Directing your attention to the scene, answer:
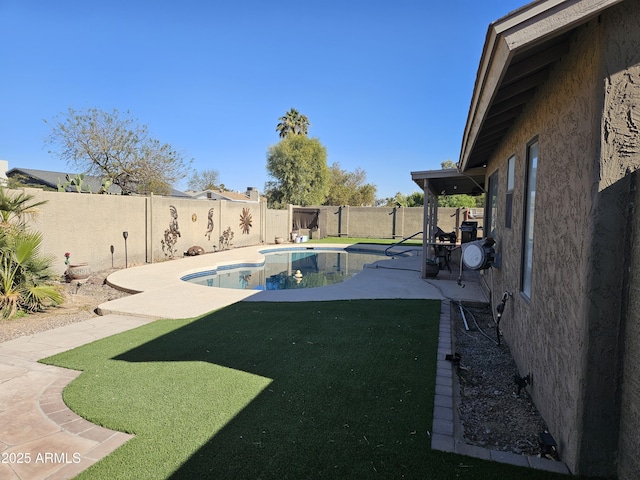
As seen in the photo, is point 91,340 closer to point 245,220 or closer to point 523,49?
point 523,49

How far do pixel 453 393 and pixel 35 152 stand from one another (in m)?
27.2

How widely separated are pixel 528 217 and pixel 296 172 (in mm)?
30902

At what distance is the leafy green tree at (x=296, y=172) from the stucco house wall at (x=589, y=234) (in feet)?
104

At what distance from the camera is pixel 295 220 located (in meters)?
27.8

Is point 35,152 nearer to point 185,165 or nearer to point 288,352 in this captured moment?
point 185,165

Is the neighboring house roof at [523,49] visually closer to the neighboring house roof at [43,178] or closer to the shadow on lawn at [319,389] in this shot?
the shadow on lawn at [319,389]

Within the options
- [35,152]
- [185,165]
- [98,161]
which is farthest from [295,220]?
[35,152]

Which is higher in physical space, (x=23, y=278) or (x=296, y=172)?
(x=296, y=172)

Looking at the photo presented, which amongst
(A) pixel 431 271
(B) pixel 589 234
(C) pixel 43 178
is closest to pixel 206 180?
(C) pixel 43 178

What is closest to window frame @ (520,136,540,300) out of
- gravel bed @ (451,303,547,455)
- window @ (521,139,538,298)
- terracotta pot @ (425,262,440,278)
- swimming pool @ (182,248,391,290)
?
window @ (521,139,538,298)

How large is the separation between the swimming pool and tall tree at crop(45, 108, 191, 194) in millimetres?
9574

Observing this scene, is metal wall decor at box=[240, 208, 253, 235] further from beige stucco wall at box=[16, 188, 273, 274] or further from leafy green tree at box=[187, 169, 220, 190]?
leafy green tree at box=[187, 169, 220, 190]

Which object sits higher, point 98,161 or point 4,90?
point 4,90

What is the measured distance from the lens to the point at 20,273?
691 centimetres
